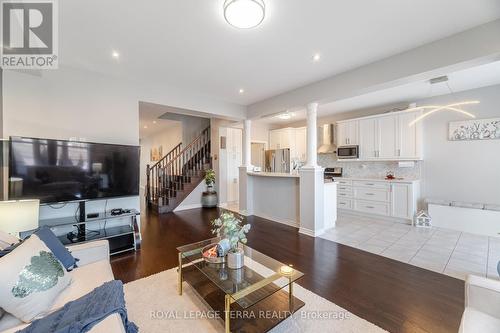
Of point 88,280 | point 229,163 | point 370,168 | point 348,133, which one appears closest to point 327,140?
point 348,133

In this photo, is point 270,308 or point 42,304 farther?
point 270,308

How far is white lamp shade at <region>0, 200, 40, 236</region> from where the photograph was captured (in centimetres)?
183

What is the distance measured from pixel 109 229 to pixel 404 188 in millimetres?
5582

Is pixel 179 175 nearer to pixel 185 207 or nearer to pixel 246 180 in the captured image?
pixel 185 207

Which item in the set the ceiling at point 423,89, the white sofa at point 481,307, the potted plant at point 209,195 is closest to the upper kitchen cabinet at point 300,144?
the ceiling at point 423,89

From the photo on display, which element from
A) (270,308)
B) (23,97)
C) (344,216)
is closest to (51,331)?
(270,308)

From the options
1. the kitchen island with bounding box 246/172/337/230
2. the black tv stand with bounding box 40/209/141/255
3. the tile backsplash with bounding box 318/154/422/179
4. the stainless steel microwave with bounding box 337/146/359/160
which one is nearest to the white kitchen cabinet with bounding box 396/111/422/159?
the tile backsplash with bounding box 318/154/422/179

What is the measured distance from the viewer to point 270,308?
171 centimetres

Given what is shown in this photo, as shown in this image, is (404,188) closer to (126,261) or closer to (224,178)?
(224,178)

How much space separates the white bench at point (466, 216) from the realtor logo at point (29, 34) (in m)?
6.20

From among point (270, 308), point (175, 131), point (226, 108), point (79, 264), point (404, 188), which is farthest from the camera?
point (175, 131)

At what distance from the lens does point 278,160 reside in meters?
6.96

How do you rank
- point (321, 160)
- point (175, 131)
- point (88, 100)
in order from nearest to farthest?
point (88, 100)
point (321, 160)
point (175, 131)

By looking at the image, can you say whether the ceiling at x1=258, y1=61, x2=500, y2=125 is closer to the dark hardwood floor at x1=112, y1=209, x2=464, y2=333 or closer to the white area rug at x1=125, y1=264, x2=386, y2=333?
the dark hardwood floor at x1=112, y1=209, x2=464, y2=333
